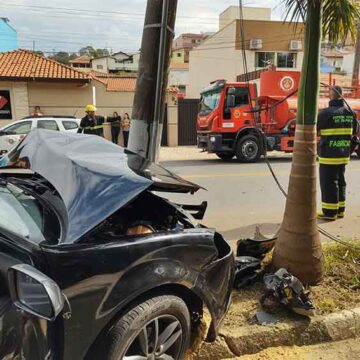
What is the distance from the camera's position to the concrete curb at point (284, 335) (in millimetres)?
3197

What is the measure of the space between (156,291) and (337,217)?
5.27 meters

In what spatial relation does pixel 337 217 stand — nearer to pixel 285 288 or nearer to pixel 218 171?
pixel 285 288

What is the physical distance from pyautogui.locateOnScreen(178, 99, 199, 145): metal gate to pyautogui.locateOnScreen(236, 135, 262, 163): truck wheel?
7935 mm

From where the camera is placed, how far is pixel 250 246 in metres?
4.22

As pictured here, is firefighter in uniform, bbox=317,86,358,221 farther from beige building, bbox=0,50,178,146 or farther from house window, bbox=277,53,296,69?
house window, bbox=277,53,296,69

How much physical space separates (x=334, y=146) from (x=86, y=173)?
16.4 feet

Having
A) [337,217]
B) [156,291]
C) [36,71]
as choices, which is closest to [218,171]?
[337,217]

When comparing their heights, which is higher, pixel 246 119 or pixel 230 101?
pixel 230 101

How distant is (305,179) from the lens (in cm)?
386

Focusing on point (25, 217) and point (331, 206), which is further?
point (331, 206)

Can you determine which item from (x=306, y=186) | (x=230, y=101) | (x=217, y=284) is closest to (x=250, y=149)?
(x=230, y=101)

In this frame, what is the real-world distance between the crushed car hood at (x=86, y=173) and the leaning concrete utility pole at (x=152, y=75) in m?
0.79

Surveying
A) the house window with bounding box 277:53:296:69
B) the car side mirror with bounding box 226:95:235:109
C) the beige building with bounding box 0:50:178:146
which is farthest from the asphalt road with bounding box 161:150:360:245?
the house window with bounding box 277:53:296:69

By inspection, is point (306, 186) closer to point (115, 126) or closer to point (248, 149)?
point (248, 149)
